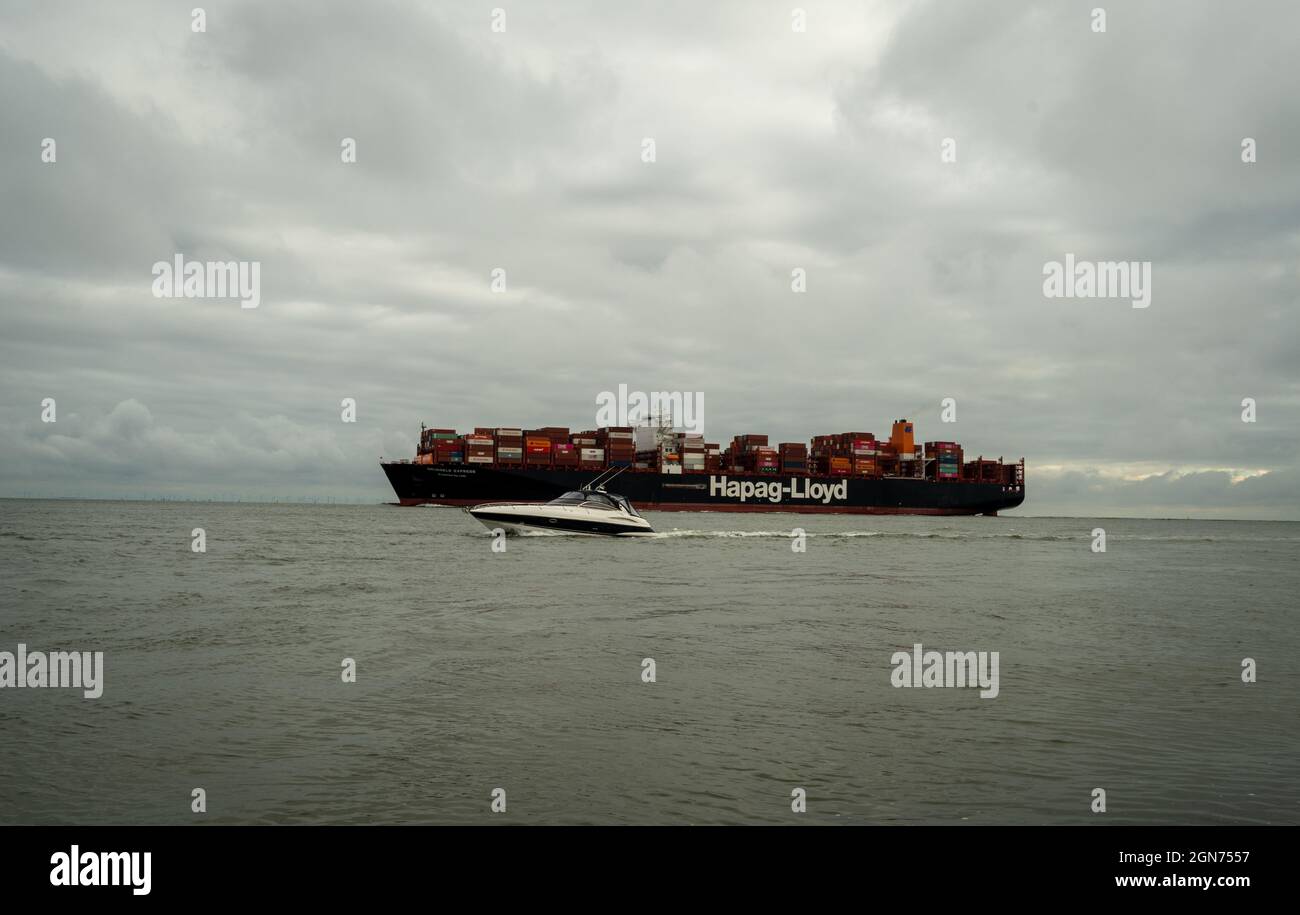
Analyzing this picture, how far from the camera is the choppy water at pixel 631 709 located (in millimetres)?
5898

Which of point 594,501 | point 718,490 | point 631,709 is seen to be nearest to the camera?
point 631,709

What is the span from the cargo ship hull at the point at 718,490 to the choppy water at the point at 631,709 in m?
61.2

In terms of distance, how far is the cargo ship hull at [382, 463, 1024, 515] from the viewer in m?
81.6

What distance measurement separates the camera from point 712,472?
93375 mm

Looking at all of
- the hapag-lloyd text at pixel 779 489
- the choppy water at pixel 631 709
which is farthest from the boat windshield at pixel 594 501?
the hapag-lloyd text at pixel 779 489

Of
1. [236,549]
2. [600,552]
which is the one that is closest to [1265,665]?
[600,552]

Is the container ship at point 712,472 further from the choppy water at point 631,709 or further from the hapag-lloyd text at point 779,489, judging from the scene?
the choppy water at point 631,709

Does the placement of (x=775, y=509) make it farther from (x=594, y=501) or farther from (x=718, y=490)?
(x=594, y=501)

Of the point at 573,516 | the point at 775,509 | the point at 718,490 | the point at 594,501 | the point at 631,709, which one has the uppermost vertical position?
the point at 594,501

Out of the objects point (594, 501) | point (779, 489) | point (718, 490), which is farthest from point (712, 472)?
point (594, 501)

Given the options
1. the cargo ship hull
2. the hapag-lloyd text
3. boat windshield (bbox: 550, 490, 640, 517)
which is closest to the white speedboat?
boat windshield (bbox: 550, 490, 640, 517)

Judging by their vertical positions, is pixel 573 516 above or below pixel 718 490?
below

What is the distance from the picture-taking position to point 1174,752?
24.0 ft

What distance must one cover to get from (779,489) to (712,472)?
27.3 feet
